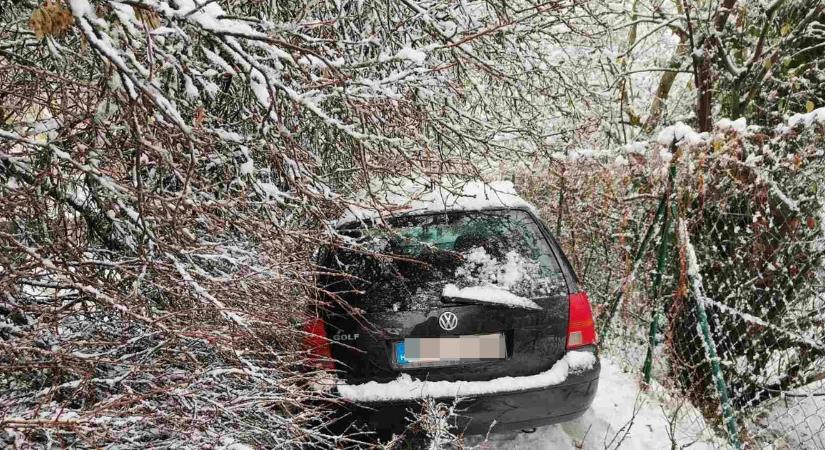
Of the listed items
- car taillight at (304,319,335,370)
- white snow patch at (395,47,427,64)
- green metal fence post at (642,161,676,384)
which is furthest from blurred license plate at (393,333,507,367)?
green metal fence post at (642,161,676,384)

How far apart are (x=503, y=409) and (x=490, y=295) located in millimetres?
614

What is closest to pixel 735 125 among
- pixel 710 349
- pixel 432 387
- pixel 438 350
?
pixel 710 349

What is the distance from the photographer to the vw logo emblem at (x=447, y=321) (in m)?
2.95

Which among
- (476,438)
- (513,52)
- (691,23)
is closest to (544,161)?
(691,23)

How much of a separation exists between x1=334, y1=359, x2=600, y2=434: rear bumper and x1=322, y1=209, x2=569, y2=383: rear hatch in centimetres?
13

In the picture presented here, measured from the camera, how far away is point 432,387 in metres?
2.96

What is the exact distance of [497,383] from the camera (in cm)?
301

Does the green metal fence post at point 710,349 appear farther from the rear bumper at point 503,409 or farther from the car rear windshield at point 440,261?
the car rear windshield at point 440,261

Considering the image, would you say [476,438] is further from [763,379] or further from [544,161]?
[544,161]

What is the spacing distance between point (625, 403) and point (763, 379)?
1.06m

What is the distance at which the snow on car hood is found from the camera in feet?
9.67

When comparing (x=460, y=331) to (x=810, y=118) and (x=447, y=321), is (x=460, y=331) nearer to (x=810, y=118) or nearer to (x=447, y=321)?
(x=447, y=321)

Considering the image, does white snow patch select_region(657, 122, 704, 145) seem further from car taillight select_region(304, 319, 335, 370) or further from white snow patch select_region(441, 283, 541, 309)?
car taillight select_region(304, 319, 335, 370)

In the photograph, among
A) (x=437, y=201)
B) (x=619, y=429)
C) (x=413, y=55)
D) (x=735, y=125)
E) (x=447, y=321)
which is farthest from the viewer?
(x=735, y=125)
